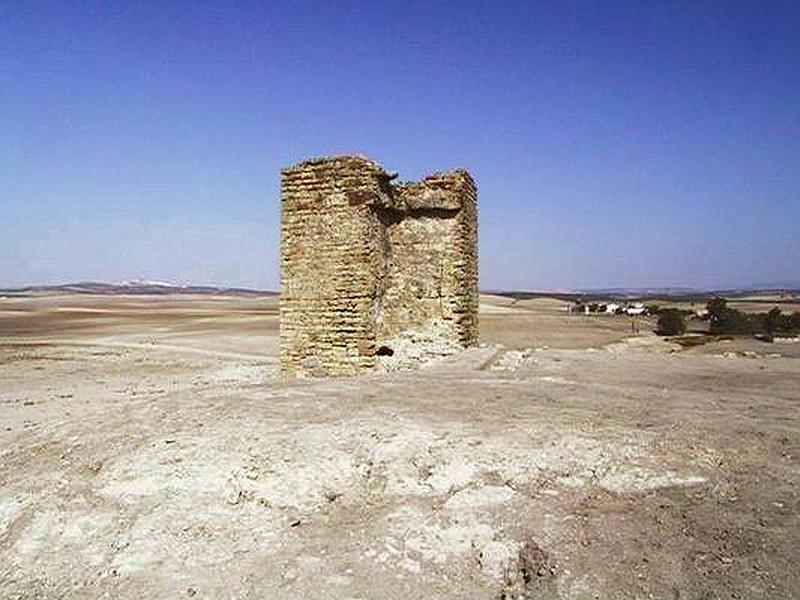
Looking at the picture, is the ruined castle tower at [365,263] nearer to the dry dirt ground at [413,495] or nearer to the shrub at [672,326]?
the dry dirt ground at [413,495]

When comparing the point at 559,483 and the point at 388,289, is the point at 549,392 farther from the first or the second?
the point at 388,289

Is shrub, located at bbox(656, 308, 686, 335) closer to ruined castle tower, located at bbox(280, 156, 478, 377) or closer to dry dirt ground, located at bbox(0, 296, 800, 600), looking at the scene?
ruined castle tower, located at bbox(280, 156, 478, 377)

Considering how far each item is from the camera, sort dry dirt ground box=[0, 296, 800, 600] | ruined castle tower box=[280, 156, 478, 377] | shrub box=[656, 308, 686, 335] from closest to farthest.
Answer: dry dirt ground box=[0, 296, 800, 600] → ruined castle tower box=[280, 156, 478, 377] → shrub box=[656, 308, 686, 335]

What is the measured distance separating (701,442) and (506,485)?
158 cm

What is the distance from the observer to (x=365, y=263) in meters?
9.87

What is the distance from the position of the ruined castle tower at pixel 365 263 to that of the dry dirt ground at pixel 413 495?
3.22 m

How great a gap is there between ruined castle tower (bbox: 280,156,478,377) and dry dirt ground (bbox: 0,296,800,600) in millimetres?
3222

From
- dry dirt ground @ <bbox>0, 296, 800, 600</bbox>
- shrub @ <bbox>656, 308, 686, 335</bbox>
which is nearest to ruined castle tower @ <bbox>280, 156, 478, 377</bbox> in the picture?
dry dirt ground @ <bbox>0, 296, 800, 600</bbox>

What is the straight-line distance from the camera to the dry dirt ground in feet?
11.6

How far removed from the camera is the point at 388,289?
35.5ft

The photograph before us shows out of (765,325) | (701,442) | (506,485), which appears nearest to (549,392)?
(701,442)

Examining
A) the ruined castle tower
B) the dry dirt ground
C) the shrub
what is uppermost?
the ruined castle tower

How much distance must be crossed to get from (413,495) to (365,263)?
5856mm

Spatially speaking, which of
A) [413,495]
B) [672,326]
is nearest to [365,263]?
[413,495]
